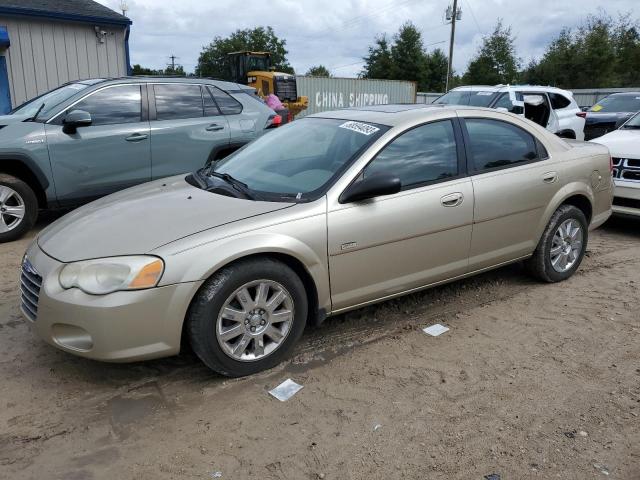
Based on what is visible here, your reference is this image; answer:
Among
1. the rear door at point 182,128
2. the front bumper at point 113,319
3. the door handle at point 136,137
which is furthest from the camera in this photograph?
the rear door at point 182,128

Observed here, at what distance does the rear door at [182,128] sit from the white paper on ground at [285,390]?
161 inches

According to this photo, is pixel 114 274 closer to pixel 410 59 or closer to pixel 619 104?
pixel 619 104

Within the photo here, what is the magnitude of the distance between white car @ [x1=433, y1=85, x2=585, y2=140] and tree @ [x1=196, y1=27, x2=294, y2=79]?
70.9 m

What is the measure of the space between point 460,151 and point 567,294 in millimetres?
1623

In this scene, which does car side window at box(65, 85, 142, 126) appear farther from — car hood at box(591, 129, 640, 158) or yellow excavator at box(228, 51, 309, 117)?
yellow excavator at box(228, 51, 309, 117)

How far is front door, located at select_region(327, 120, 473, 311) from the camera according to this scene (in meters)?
3.45

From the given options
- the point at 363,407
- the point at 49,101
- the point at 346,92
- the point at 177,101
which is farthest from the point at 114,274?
the point at 346,92

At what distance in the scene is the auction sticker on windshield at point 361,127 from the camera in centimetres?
380

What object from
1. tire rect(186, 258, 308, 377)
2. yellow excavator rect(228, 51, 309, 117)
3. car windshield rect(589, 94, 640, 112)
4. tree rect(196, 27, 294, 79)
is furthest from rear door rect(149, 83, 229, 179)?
tree rect(196, 27, 294, 79)

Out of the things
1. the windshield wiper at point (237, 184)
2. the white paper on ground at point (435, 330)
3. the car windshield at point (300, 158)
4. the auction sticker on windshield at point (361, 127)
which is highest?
the auction sticker on windshield at point (361, 127)

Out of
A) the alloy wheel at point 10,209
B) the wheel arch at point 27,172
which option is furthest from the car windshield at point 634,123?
the alloy wheel at point 10,209

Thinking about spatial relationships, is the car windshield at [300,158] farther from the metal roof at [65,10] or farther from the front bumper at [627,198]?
the metal roof at [65,10]

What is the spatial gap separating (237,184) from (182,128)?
3211 mm

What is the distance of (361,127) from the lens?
389 centimetres
